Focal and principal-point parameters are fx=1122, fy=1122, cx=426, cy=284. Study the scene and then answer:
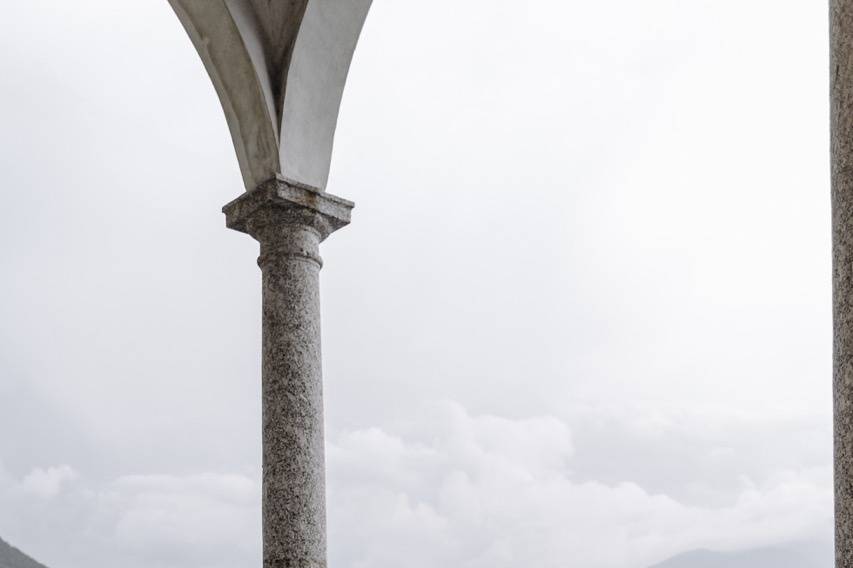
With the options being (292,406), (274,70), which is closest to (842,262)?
(292,406)

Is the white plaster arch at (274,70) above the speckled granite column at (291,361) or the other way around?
above

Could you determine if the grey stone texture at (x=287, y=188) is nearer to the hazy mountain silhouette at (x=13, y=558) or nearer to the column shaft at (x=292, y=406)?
the column shaft at (x=292, y=406)

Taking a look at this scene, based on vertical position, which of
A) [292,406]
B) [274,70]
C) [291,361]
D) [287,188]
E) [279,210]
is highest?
[274,70]

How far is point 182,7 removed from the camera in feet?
21.0

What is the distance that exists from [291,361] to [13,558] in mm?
13800

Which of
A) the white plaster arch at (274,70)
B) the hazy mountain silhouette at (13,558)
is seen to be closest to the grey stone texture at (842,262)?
the white plaster arch at (274,70)

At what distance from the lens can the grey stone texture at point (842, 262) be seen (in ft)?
7.69

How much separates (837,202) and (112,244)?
14689 millimetres

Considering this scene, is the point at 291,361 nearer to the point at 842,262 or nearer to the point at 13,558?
the point at 842,262

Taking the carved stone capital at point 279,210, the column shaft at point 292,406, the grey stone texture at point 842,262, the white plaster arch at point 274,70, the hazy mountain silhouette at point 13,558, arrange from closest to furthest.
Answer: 1. the grey stone texture at point 842,262
2. the column shaft at point 292,406
3. the carved stone capital at point 279,210
4. the white plaster arch at point 274,70
5. the hazy mountain silhouette at point 13,558

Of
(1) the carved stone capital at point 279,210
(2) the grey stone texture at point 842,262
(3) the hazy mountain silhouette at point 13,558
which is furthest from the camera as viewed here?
(3) the hazy mountain silhouette at point 13,558

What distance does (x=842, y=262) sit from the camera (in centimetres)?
245

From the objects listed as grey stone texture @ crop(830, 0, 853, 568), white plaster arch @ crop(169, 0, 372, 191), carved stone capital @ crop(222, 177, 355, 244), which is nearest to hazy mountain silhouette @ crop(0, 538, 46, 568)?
white plaster arch @ crop(169, 0, 372, 191)

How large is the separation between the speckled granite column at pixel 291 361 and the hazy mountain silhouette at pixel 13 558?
13194 millimetres
